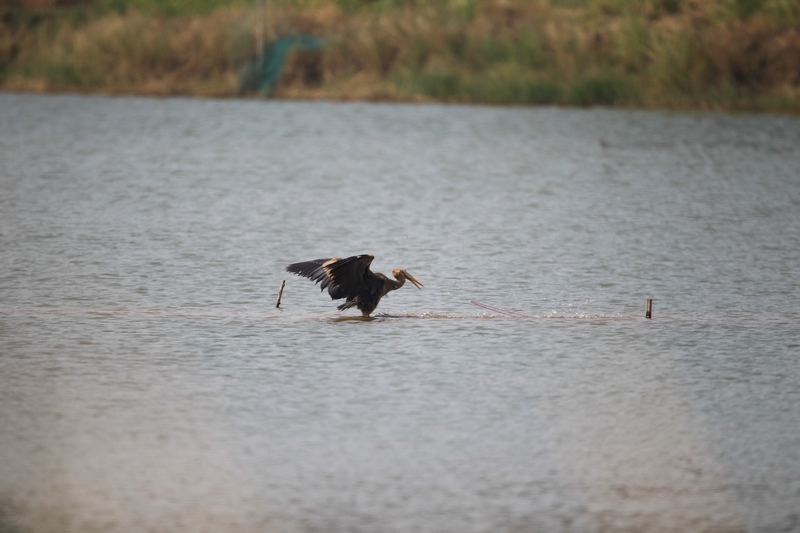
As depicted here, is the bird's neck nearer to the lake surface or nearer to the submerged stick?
the lake surface

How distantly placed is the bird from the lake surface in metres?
0.16

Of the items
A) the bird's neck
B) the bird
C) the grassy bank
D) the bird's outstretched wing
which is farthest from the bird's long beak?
the grassy bank

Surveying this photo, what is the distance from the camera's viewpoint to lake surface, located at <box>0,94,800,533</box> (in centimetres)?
481

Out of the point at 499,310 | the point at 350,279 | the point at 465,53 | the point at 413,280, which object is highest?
the point at 465,53

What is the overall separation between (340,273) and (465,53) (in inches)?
735

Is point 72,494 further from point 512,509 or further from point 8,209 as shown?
point 8,209

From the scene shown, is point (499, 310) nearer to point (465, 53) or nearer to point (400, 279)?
point (400, 279)

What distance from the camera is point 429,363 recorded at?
6.71 m

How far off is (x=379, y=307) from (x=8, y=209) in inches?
193

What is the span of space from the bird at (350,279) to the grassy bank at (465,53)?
1654 centimetres

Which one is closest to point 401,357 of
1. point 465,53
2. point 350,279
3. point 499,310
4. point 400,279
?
point 350,279

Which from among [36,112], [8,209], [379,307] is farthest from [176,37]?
[379,307]

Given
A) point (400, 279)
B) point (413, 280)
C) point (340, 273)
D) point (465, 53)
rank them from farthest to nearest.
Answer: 1. point (465, 53)
2. point (413, 280)
3. point (400, 279)
4. point (340, 273)

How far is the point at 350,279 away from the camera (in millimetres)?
7621
